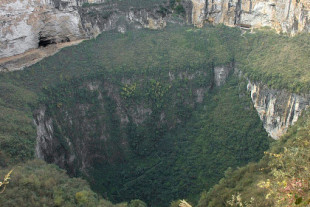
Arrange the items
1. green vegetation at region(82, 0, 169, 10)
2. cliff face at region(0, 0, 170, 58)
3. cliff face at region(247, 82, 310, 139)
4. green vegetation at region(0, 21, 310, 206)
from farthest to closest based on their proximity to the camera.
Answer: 1. green vegetation at region(82, 0, 169, 10)
2. cliff face at region(0, 0, 170, 58)
3. green vegetation at region(0, 21, 310, 206)
4. cliff face at region(247, 82, 310, 139)

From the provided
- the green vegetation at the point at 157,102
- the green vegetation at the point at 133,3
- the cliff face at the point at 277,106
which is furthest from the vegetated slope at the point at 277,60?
the green vegetation at the point at 133,3

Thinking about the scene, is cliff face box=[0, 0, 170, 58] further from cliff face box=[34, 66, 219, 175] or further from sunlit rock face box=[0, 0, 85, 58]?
cliff face box=[34, 66, 219, 175]

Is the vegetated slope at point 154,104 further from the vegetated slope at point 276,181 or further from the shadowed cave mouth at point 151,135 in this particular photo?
the vegetated slope at point 276,181

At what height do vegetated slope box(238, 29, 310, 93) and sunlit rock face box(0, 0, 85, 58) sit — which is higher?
sunlit rock face box(0, 0, 85, 58)

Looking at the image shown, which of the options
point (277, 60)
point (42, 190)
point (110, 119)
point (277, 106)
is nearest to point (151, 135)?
point (110, 119)

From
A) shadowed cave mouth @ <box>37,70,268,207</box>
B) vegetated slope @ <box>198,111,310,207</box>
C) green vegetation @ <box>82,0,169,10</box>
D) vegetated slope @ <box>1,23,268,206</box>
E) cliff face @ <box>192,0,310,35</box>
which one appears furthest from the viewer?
green vegetation @ <box>82,0,169,10</box>

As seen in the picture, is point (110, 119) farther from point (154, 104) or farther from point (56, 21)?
point (56, 21)

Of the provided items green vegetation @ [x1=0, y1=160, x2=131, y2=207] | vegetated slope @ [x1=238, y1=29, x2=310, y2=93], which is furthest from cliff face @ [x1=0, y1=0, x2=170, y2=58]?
green vegetation @ [x1=0, y1=160, x2=131, y2=207]
